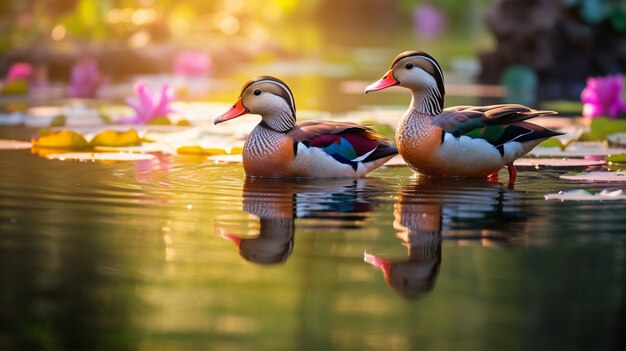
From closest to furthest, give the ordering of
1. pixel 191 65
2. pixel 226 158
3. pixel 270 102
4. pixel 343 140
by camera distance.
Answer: pixel 343 140 → pixel 270 102 → pixel 226 158 → pixel 191 65

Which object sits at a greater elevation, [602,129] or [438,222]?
[602,129]

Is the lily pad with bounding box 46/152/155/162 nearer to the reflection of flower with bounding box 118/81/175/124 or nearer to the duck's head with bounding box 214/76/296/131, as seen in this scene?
the duck's head with bounding box 214/76/296/131

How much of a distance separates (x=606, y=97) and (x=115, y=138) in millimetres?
4510

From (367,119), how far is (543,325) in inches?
298

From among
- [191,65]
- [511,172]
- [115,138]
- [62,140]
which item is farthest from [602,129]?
[191,65]

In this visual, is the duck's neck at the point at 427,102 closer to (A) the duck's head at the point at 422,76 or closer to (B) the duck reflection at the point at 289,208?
(A) the duck's head at the point at 422,76

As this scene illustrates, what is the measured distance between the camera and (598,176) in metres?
7.36

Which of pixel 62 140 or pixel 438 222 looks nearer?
pixel 438 222

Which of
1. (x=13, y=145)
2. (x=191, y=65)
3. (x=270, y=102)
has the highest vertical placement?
(x=191, y=65)

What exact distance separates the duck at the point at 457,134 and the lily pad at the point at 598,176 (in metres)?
0.29

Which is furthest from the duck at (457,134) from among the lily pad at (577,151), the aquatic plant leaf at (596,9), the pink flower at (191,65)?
the pink flower at (191,65)

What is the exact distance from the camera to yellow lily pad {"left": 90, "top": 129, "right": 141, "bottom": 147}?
9180 millimetres

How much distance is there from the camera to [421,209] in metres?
6.35

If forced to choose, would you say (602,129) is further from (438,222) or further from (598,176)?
(438,222)
